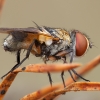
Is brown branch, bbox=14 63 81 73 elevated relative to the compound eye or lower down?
→ elevated

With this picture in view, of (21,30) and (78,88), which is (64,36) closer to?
(21,30)

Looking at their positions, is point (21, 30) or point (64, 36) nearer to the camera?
point (21, 30)

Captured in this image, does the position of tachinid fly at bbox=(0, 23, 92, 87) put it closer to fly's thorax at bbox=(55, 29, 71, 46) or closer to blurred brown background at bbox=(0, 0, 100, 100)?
fly's thorax at bbox=(55, 29, 71, 46)

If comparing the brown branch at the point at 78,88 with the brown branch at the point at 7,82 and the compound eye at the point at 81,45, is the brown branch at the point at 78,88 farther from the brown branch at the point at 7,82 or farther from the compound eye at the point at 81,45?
the compound eye at the point at 81,45

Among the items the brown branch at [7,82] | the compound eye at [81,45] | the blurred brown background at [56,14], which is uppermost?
the brown branch at [7,82]

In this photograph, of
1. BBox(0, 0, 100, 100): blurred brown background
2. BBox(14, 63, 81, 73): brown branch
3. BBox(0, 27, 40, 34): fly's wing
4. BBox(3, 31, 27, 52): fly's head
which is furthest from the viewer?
BBox(0, 0, 100, 100): blurred brown background

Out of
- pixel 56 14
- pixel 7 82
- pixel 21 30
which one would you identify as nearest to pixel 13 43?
pixel 21 30

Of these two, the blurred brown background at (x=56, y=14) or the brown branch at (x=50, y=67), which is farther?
the blurred brown background at (x=56, y=14)

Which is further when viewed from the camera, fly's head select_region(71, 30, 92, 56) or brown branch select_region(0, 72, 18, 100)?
→ fly's head select_region(71, 30, 92, 56)

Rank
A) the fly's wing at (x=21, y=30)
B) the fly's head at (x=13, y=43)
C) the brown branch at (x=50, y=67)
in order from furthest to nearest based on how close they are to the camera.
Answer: the fly's head at (x=13, y=43), the fly's wing at (x=21, y=30), the brown branch at (x=50, y=67)

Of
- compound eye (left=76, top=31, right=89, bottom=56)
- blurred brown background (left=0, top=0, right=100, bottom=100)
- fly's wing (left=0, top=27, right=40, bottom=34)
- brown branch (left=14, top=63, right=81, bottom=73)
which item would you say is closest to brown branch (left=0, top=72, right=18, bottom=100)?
brown branch (left=14, top=63, right=81, bottom=73)

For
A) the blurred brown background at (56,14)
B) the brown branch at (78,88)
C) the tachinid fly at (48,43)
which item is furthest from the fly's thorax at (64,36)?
the blurred brown background at (56,14)
